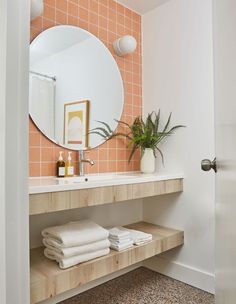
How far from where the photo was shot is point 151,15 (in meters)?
2.31

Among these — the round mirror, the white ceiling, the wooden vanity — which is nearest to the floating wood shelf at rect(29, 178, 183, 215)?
the wooden vanity

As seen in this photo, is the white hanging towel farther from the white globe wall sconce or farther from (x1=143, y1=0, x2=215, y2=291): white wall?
(x1=143, y1=0, x2=215, y2=291): white wall

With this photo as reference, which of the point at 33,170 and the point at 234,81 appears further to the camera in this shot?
the point at 33,170

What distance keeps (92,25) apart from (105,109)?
25.5 inches

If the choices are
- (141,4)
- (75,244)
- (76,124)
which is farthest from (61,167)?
(141,4)

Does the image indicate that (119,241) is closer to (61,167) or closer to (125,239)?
(125,239)

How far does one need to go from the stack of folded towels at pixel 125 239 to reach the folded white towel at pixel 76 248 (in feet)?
0.36

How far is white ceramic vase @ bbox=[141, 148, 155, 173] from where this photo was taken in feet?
6.88

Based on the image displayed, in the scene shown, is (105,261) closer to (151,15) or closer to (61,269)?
(61,269)

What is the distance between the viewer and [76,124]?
1939 millimetres

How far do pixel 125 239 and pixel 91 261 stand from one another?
0.31 metres

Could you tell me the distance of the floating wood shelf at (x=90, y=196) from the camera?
125cm

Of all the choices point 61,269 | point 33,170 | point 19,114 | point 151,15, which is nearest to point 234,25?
point 19,114

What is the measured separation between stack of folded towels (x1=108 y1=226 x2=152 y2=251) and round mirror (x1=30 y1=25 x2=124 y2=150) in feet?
2.22
